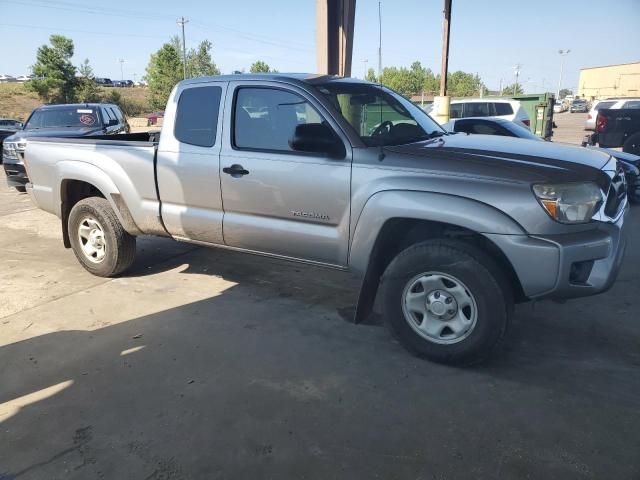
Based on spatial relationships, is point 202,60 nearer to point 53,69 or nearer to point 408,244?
point 53,69

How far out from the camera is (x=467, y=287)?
3.19m

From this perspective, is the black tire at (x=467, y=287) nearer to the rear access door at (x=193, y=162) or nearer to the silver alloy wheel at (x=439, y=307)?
the silver alloy wheel at (x=439, y=307)

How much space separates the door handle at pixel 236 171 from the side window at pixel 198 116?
1.00ft

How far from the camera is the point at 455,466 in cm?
243

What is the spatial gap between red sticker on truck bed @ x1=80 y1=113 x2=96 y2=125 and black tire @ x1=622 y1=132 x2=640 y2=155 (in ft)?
41.1

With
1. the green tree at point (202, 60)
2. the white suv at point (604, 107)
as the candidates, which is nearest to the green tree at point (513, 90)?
the green tree at point (202, 60)

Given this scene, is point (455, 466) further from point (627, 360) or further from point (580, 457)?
point (627, 360)

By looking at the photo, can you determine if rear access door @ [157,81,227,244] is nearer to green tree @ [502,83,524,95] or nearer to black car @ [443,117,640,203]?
black car @ [443,117,640,203]

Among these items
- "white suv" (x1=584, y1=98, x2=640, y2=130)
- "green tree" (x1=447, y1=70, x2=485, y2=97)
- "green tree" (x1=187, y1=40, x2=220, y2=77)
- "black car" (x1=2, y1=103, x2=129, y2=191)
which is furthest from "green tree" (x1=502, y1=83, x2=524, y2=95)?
"black car" (x1=2, y1=103, x2=129, y2=191)

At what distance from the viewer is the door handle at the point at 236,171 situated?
3.97 metres

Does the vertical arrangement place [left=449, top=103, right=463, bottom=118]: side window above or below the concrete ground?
above

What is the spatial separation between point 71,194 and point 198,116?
1930 mm

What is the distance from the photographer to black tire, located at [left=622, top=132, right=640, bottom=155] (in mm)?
12266

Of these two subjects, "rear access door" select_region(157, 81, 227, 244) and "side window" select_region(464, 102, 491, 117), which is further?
"side window" select_region(464, 102, 491, 117)
